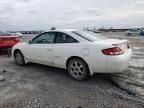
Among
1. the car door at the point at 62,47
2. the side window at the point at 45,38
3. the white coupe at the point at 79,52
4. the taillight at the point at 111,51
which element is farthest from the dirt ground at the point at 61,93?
the side window at the point at 45,38

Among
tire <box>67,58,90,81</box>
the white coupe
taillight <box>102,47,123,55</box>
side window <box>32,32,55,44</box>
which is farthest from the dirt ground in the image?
side window <box>32,32,55,44</box>

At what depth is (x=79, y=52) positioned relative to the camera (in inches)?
171

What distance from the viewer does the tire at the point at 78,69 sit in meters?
4.39

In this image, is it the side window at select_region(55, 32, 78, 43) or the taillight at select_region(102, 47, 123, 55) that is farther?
the side window at select_region(55, 32, 78, 43)

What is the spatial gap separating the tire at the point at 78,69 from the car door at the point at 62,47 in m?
0.24

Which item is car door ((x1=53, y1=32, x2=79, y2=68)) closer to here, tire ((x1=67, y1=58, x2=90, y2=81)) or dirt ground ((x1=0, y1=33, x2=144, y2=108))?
tire ((x1=67, y1=58, x2=90, y2=81))

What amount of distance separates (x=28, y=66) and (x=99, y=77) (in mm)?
3039

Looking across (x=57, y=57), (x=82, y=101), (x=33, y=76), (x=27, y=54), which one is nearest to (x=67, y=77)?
(x=57, y=57)

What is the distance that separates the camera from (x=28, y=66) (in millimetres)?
6414

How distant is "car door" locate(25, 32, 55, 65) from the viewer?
5.18 m

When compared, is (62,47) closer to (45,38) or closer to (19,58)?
(45,38)

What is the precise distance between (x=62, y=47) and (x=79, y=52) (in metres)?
0.66

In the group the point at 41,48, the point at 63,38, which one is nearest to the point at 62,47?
the point at 63,38

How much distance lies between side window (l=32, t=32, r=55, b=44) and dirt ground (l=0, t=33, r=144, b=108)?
43.6 inches
